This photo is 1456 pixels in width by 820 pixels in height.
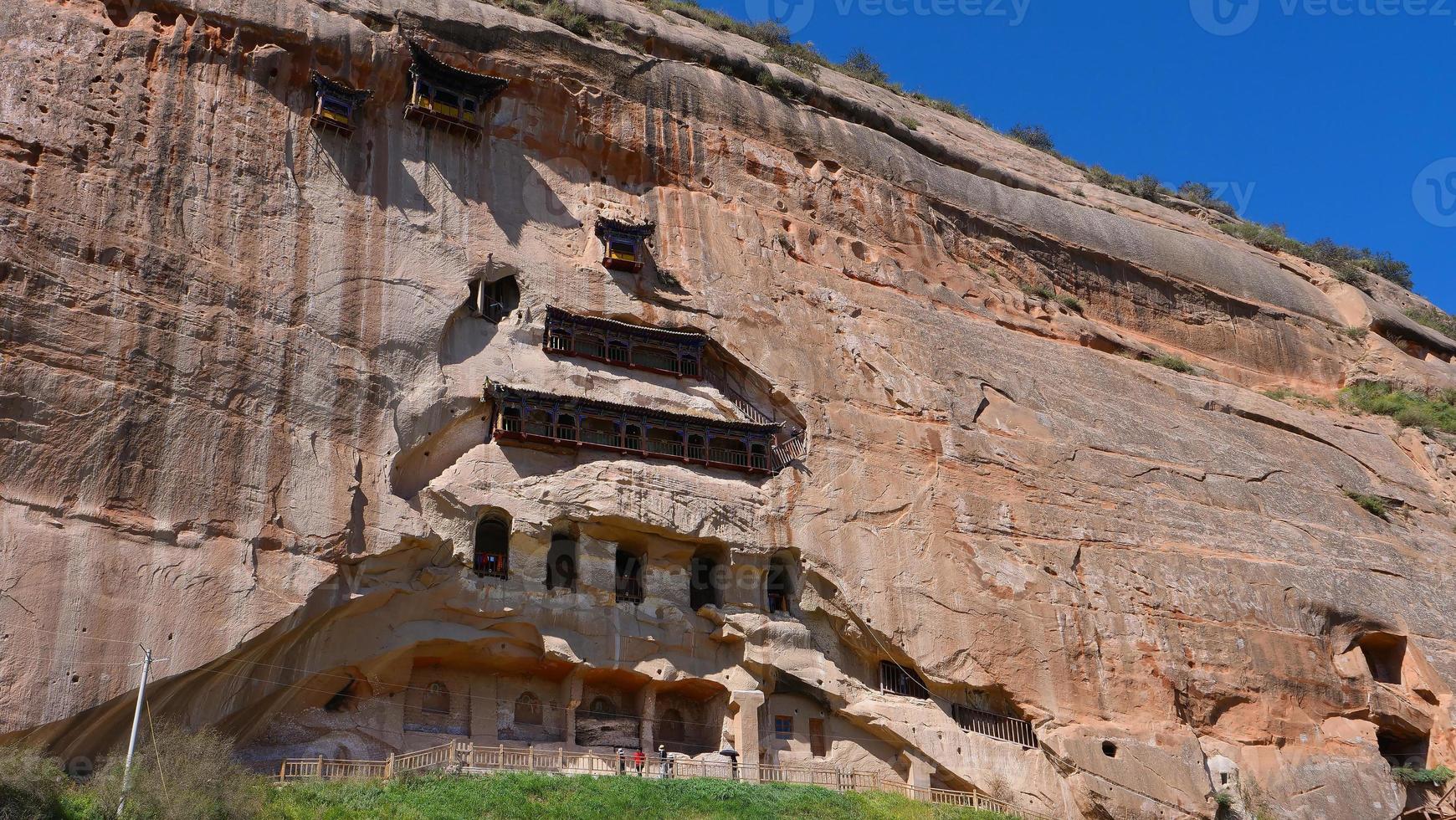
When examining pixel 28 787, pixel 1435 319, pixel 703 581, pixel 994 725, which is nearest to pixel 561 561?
pixel 703 581

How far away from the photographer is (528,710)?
25.2m

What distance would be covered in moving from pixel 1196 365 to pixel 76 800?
101 feet

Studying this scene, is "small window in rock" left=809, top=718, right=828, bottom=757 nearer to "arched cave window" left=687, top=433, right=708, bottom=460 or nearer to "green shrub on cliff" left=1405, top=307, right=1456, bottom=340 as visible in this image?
"arched cave window" left=687, top=433, right=708, bottom=460

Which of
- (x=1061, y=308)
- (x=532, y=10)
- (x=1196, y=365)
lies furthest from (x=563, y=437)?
(x=1196, y=365)

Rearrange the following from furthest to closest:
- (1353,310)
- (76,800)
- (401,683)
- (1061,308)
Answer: (1353,310)
(1061,308)
(401,683)
(76,800)

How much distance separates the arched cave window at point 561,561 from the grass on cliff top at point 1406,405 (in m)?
25.0

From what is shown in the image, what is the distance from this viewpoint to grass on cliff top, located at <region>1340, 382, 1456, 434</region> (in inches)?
1516

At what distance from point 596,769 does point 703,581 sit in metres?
5.10

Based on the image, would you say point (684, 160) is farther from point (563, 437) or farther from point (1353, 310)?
point (1353, 310)

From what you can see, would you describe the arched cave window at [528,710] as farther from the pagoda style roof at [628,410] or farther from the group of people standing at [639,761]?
the pagoda style roof at [628,410]

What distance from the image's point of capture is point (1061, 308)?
36.4m

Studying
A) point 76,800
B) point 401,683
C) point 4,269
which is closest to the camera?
point 76,800

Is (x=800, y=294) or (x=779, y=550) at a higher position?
(x=800, y=294)

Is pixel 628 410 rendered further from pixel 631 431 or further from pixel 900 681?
pixel 900 681
